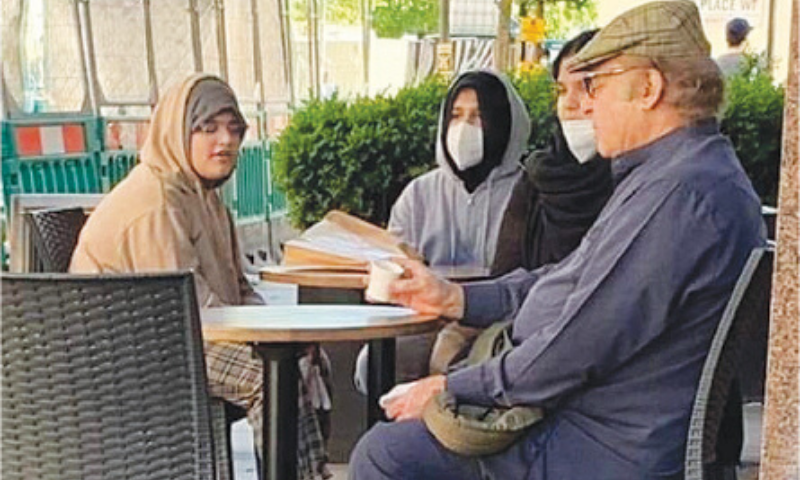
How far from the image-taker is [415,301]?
9.42 feet

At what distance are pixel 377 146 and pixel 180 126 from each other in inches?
83.8

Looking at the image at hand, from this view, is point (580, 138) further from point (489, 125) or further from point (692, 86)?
point (692, 86)

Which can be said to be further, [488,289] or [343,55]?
[343,55]

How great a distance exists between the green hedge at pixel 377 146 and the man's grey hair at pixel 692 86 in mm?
2995

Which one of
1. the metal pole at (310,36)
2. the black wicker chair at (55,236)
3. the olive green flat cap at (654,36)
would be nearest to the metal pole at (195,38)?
the metal pole at (310,36)

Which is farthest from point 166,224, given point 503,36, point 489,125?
point 503,36

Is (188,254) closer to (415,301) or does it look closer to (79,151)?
(415,301)

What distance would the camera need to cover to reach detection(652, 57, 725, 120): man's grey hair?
2.32 m

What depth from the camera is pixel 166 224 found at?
10.4 feet

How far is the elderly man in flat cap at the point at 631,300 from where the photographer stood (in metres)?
2.18

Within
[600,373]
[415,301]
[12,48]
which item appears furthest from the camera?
[12,48]

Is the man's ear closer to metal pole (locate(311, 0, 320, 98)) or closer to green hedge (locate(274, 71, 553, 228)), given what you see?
green hedge (locate(274, 71, 553, 228))

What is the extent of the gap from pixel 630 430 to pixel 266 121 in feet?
32.5

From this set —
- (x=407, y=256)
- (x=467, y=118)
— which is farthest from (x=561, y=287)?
→ (x=467, y=118)
